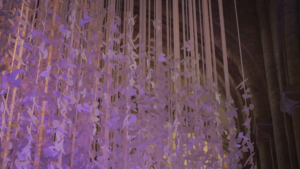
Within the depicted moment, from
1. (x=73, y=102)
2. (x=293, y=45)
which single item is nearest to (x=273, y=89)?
(x=293, y=45)

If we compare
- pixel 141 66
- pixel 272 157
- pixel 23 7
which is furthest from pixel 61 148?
pixel 272 157

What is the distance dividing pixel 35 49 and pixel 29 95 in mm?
355

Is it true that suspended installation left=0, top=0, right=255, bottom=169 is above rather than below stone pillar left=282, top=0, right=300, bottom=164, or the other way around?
below

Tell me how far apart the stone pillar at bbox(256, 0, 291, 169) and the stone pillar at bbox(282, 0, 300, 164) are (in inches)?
23.5

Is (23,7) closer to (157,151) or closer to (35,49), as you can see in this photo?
(35,49)

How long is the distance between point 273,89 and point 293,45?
1025 mm

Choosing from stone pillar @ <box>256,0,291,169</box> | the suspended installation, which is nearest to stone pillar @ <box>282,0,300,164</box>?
stone pillar @ <box>256,0,291,169</box>

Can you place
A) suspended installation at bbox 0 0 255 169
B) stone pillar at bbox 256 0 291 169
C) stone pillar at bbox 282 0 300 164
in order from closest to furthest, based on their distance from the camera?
suspended installation at bbox 0 0 255 169
stone pillar at bbox 282 0 300 164
stone pillar at bbox 256 0 291 169

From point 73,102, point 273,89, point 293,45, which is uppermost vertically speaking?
point 293,45

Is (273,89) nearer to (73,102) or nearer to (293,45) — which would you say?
(293,45)

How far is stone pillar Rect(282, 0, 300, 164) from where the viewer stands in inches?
224

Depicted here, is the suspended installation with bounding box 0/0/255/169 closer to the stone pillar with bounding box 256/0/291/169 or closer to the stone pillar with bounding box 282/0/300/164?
the stone pillar with bounding box 282/0/300/164

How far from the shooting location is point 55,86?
2492 millimetres

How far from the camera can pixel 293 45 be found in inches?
245
